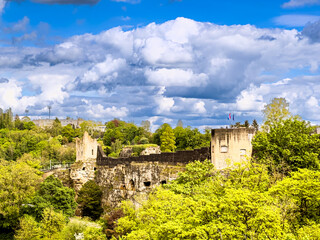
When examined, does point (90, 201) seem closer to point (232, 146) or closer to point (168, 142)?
point (232, 146)

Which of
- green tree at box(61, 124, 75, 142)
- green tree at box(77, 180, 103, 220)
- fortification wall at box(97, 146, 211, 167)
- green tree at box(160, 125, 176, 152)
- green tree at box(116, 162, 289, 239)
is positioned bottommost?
green tree at box(77, 180, 103, 220)

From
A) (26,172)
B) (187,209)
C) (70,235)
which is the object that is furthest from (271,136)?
(26,172)

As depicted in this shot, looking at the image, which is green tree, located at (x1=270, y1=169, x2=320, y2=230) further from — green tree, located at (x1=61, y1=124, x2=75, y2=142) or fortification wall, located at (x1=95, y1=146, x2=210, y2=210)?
green tree, located at (x1=61, y1=124, x2=75, y2=142)

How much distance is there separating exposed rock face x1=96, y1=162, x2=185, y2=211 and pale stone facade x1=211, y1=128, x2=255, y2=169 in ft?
18.3

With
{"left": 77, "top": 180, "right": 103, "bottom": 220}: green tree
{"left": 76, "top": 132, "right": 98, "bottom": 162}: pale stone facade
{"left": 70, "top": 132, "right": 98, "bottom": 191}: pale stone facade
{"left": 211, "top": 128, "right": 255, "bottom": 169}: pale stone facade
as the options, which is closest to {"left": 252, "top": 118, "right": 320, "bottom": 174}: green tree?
{"left": 211, "top": 128, "right": 255, "bottom": 169}: pale stone facade

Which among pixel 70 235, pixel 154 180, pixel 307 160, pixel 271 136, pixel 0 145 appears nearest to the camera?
pixel 307 160

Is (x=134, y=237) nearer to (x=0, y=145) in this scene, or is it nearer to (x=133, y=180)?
(x=133, y=180)

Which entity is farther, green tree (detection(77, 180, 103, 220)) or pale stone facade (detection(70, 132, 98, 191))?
pale stone facade (detection(70, 132, 98, 191))

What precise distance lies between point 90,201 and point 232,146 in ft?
91.0

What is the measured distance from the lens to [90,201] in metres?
66.1

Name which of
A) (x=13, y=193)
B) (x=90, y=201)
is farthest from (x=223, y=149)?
(x=13, y=193)

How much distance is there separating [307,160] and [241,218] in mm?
20566

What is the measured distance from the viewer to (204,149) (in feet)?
165

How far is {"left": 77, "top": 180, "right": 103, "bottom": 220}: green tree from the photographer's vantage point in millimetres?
65875
